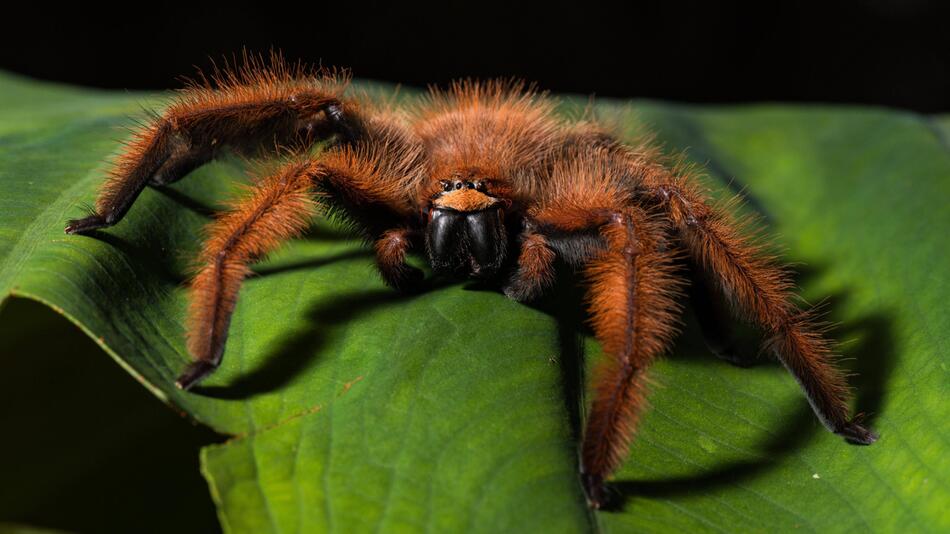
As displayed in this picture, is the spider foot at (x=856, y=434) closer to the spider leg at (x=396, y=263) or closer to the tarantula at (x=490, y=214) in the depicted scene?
the tarantula at (x=490, y=214)

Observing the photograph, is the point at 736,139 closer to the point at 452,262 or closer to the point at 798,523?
the point at 452,262

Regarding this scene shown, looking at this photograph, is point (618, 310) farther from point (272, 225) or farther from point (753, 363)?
point (272, 225)

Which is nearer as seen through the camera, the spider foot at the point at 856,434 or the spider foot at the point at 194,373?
the spider foot at the point at 194,373

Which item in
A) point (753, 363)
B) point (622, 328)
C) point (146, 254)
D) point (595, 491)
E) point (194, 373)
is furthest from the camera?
point (753, 363)

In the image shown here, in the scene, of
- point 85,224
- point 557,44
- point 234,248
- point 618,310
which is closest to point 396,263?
point 234,248

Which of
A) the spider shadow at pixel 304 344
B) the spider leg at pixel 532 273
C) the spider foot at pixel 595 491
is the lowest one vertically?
the spider foot at pixel 595 491

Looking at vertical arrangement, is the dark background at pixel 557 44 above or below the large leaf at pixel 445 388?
below

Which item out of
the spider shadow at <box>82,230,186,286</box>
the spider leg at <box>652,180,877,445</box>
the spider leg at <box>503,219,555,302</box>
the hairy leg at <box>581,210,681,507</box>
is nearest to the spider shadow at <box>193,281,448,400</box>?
the spider leg at <box>503,219,555,302</box>

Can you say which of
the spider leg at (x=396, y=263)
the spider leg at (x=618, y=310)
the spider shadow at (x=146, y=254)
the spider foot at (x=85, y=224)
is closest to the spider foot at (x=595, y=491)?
the spider leg at (x=618, y=310)
